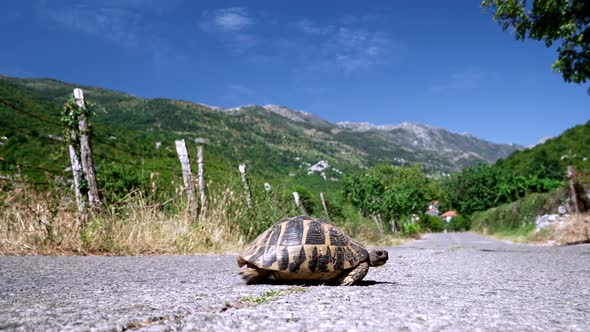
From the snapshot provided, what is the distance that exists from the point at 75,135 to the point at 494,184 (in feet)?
230

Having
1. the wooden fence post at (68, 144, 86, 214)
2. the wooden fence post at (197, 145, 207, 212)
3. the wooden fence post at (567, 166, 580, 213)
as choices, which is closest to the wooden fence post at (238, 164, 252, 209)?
the wooden fence post at (197, 145, 207, 212)

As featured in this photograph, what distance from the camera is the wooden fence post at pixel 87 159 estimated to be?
853 cm

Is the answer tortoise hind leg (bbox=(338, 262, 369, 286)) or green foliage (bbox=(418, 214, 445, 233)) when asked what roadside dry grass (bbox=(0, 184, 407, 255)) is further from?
green foliage (bbox=(418, 214, 445, 233))

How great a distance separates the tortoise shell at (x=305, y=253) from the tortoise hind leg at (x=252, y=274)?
0.07 metres

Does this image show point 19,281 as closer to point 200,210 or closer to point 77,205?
point 77,205

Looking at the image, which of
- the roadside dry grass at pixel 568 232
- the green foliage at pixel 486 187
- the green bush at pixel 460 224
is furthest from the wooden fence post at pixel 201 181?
the green bush at pixel 460 224

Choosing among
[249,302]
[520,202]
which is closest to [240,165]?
[249,302]

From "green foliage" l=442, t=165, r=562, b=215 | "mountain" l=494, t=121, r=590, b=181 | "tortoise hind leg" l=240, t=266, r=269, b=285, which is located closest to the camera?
"tortoise hind leg" l=240, t=266, r=269, b=285

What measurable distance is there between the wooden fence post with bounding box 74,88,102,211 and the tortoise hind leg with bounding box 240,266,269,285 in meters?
5.68

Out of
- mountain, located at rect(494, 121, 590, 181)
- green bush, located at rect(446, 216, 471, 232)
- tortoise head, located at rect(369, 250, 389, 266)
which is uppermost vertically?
mountain, located at rect(494, 121, 590, 181)

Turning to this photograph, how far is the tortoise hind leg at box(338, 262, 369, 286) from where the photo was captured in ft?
13.1

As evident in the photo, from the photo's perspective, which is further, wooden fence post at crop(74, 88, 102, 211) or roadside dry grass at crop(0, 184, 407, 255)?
wooden fence post at crop(74, 88, 102, 211)

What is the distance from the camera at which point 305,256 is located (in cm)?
393

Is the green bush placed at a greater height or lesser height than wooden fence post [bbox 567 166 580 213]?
lesser
